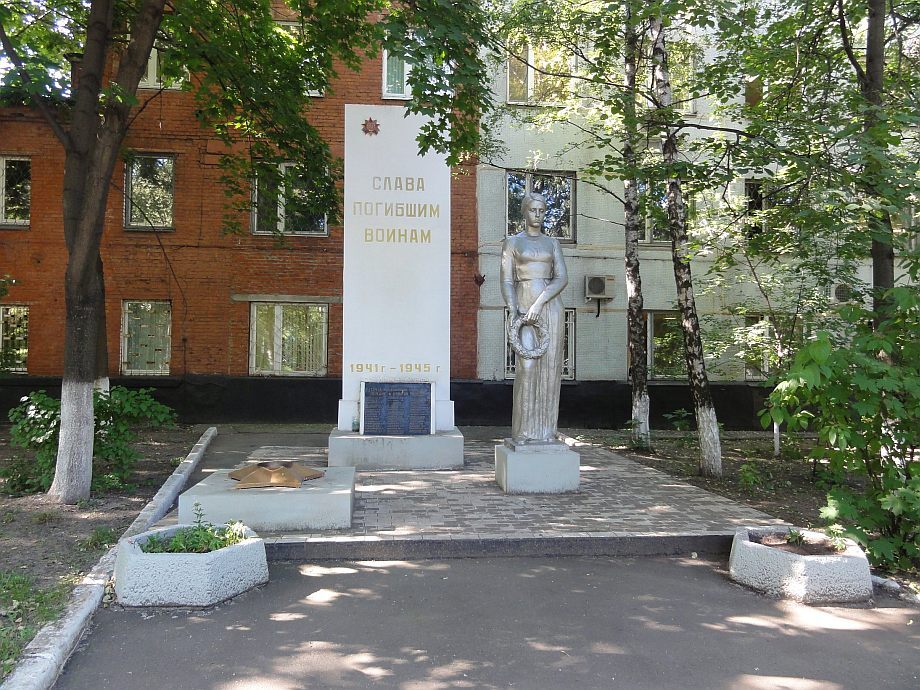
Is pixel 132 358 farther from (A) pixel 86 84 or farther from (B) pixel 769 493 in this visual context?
(B) pixel 769 493

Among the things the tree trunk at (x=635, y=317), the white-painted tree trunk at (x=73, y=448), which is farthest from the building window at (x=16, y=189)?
the tree trunk at (x=635, y=317)

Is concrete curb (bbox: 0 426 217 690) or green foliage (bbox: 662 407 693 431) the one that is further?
green foliage (bbox: 662 407 693 431)

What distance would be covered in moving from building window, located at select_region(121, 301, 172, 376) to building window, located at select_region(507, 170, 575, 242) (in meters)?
8.35

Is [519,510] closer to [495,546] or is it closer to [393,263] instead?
[495,546]

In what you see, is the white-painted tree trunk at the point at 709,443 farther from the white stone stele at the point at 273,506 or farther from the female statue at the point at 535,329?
the white stone stele at the point at 273,506

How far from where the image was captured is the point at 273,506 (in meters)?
5.52

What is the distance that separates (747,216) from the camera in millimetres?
9578

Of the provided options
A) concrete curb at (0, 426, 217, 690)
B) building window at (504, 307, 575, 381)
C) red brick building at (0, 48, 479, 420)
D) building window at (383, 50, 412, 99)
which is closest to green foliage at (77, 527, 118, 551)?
concrete curb at (0, 426, 217, 690)

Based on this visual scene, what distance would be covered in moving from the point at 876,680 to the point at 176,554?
13.8 ft

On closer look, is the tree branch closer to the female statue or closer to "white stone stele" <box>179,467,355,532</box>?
"white stone stele" <box>179,467,355,532</box>

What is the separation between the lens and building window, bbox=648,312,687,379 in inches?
604

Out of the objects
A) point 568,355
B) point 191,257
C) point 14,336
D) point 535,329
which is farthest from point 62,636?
point 14,336

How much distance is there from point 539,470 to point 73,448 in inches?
196

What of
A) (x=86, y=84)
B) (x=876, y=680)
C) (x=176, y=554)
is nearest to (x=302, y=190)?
(x=86, y=84)
